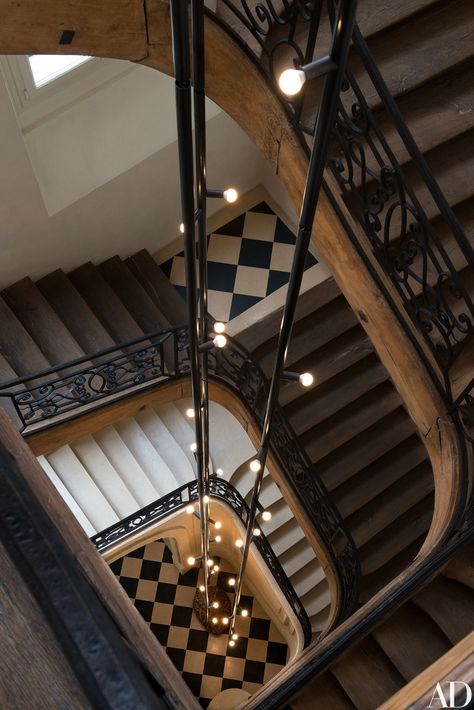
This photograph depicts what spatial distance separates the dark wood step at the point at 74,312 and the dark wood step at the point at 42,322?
129mm

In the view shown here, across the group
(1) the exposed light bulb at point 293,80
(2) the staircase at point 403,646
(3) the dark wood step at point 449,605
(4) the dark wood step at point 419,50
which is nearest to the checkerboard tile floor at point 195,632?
(2) the staircase at point 403,646

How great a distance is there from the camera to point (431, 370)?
13.0 ft

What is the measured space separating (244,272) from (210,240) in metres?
0.58

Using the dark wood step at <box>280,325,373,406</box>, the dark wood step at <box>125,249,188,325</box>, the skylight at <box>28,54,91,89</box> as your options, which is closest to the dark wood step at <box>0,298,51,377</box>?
the dark wood step at <box>125,249,188,325</box>

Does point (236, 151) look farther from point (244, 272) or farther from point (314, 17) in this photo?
point (314, 17)

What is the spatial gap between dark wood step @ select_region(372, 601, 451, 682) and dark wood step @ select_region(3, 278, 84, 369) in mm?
3695

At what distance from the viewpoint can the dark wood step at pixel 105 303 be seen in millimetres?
7094

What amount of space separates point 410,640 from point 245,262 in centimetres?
474

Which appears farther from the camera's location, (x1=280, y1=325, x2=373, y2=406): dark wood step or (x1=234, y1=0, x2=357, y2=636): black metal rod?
(x1=280, y1=325, x2=373, y2=406): dark wood step

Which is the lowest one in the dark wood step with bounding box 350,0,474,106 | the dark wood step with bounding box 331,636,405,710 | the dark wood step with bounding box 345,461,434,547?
the dark wood step with bounding box 331,636,405,710

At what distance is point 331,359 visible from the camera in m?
7.18

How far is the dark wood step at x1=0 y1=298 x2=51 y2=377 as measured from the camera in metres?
6.51

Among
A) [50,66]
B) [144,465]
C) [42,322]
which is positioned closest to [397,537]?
[144,465]

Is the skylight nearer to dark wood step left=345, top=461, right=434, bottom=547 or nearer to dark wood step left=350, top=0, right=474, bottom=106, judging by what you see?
dark wood step left=350, top=0, right=474, bottom=106
